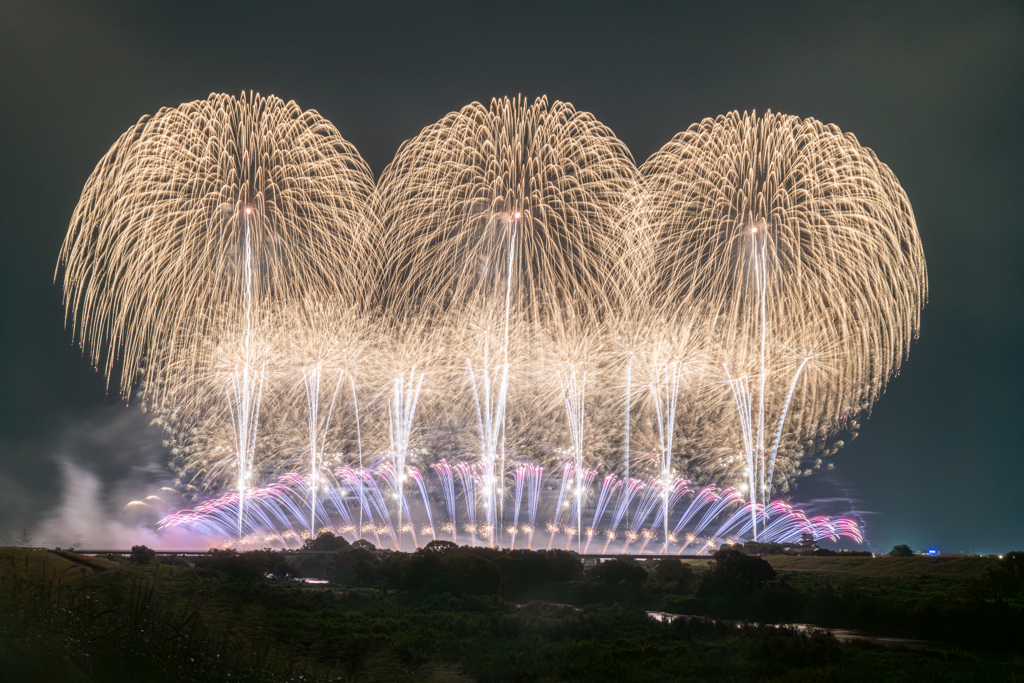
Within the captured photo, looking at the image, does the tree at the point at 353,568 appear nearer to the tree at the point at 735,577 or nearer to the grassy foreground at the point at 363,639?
the grassy foreground at the point at 363,639

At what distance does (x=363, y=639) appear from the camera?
63.8ft

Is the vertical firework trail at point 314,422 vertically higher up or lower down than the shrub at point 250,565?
higher up

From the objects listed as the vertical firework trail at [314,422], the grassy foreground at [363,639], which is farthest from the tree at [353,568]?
the vertical firework trail at [314,422]

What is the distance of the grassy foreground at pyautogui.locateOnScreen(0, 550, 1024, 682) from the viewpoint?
46.7ft

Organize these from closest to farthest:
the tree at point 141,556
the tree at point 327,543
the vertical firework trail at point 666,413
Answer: the tree at point 141,556
the tree at point 327,543
the vertical firework trail at point 666,413

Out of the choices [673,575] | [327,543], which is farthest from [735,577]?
[327,543]

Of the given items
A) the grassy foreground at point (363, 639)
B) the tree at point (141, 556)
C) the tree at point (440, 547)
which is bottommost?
the grassy foreground at point (363, 639)

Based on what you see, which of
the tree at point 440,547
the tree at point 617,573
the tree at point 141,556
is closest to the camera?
the tree at point 141,556

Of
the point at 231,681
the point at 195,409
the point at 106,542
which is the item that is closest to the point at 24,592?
the point at 231,681

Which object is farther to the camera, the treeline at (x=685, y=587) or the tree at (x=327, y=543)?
the tree at (x=327, y=543)

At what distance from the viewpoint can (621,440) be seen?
189 ft

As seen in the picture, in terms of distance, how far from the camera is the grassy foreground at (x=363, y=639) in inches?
560

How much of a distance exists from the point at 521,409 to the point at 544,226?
19581 mm

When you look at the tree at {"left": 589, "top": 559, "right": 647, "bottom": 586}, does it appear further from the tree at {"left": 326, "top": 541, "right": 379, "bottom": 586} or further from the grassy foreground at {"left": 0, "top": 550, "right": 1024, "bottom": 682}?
the tree at {"left": 326, "top": 541, "right": 379, "bottom": 586}
